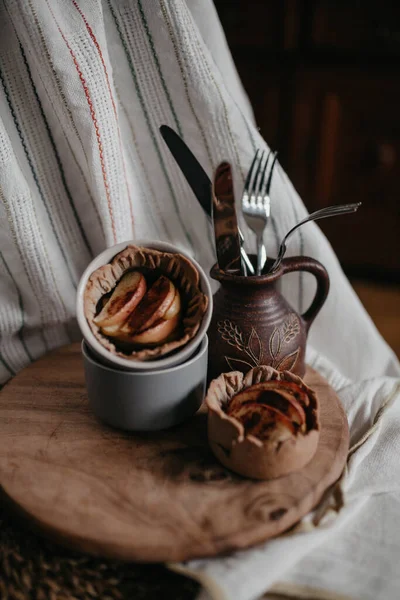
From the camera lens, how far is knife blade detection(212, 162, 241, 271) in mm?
613

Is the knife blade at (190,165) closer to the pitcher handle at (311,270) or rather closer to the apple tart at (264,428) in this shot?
the pitcher handle at (311,270)

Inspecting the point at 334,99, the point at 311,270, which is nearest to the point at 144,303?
the point at 311,270

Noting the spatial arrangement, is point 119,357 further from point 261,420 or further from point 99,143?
point 99,143

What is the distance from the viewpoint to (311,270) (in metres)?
0.71

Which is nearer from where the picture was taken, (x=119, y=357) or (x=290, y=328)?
(x=119, y=357)

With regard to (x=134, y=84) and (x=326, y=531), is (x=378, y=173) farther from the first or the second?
(x=326, y=531)

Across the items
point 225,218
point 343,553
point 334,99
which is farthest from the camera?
point 334,99

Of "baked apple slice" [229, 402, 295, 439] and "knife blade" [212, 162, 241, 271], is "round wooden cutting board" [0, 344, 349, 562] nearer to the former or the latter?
"baked apple slice" [229, 402, 295, 439]

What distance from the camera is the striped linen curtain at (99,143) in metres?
0.68

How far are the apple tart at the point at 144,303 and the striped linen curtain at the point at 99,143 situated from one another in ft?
0.58

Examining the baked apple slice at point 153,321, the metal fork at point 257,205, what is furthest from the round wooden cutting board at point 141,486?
the metal fork at point 257,205

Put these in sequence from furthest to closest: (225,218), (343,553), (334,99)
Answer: (334,99)
(225,218)
(343,553)

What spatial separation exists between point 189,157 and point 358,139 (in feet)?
3.23

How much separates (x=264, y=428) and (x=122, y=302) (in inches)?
7.6
